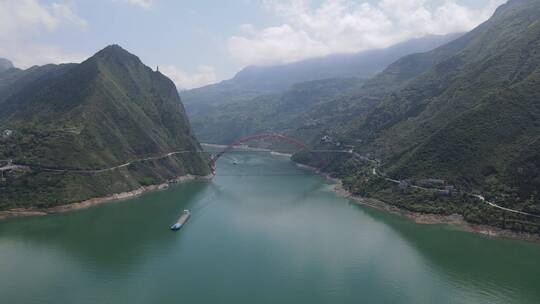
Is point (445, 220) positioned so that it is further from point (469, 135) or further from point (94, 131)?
point (94, 131)

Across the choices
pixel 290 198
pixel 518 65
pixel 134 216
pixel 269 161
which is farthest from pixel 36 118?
pixel 518 65

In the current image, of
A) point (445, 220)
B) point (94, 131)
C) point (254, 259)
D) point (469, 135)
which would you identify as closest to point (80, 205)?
point (94, 131)

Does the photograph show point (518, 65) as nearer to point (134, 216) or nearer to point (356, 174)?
point (356, 174)

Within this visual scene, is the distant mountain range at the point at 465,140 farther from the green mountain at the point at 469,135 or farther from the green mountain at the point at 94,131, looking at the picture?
the green mountain at the point at 94,131

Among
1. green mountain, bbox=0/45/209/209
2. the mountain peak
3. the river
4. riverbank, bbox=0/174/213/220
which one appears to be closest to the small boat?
the river

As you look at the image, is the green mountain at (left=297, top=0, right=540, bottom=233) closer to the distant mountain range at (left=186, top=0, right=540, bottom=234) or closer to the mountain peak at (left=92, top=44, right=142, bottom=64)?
the distant mountain range at (left=186, top=0, right=540, bottom=234)

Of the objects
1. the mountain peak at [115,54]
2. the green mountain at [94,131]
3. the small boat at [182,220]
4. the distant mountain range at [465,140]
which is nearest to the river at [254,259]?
the small boat at [182,220]

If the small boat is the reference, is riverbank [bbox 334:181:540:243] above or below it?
above
